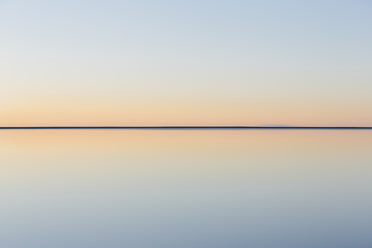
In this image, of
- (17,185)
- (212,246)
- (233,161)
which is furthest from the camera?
(233,161)

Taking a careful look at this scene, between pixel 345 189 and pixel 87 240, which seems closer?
pixel 87 240

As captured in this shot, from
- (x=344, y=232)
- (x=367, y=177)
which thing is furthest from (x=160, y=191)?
(x=367, y=177)

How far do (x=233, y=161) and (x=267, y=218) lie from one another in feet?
30.6

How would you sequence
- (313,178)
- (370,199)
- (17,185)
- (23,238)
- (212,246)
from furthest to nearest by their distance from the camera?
(313,178), (17,185), (370,199), (23,238), (212,246)

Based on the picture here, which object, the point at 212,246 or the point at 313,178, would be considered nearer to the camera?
the point at 212,246

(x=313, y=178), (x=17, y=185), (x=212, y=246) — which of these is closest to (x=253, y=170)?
(x=313, y=178)

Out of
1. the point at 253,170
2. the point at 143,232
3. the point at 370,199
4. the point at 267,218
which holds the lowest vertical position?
the point at 143,232

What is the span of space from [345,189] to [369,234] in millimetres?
4405

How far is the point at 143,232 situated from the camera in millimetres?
7172

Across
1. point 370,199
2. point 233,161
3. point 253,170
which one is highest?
point 233,161

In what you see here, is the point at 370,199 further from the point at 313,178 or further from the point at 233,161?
the point at 233,161

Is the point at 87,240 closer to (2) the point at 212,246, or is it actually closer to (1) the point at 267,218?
(2) the point at 212,246

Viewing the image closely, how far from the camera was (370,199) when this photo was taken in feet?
32.1

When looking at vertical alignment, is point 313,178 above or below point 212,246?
above
